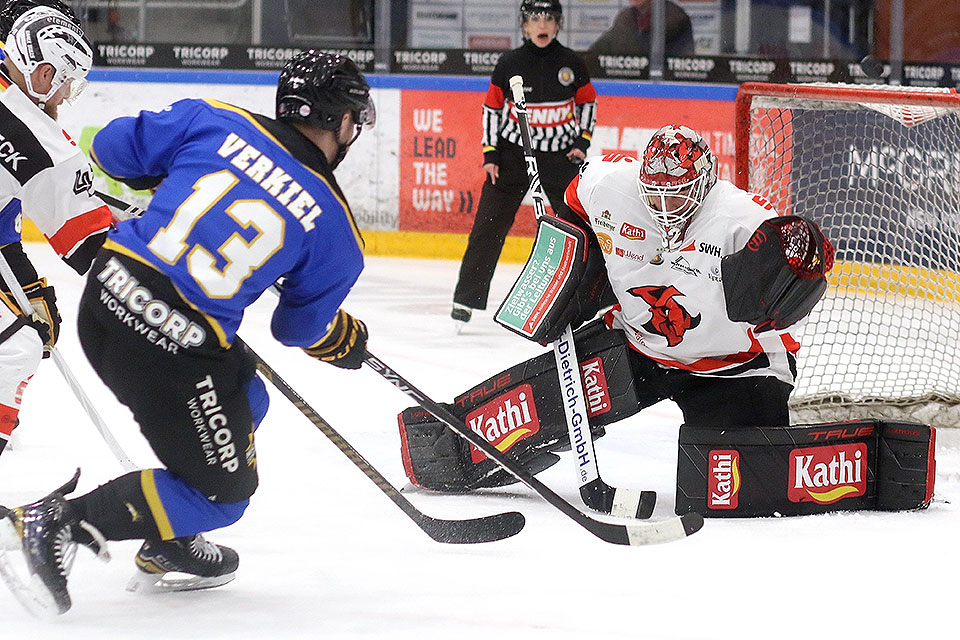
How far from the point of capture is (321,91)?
1.93m

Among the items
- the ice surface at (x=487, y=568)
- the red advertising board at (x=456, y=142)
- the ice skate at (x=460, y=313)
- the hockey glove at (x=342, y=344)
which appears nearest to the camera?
the ice surface at (x=487, y=568)

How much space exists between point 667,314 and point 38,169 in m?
1.34

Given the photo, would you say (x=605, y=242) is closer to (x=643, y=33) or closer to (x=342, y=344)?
(x=342, y=344)

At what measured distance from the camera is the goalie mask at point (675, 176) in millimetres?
2639

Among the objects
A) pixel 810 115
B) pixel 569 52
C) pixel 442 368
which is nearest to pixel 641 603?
pixel 442 368

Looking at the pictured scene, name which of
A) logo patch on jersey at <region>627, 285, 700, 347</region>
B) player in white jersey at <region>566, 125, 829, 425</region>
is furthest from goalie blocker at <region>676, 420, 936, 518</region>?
logo patch on jersey at <region>627, 285, 700, 347</region>

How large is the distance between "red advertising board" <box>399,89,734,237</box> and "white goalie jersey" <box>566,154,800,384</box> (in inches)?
150

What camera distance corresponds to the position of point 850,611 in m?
2.17

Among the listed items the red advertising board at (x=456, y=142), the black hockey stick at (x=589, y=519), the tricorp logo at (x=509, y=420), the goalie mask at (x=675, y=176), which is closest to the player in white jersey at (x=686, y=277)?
the goalie mask at (x=675, y=176)

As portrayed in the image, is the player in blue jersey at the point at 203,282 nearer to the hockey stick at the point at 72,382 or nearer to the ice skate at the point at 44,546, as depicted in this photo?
the ice skate at the point at 44,546

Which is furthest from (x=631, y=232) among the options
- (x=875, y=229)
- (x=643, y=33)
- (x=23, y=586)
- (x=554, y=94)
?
(x=643, y=33)

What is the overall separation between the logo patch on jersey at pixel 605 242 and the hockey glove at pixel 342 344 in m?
0.80

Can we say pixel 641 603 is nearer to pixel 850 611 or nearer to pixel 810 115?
pixel 850 611

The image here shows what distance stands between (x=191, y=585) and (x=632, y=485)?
1.23m
